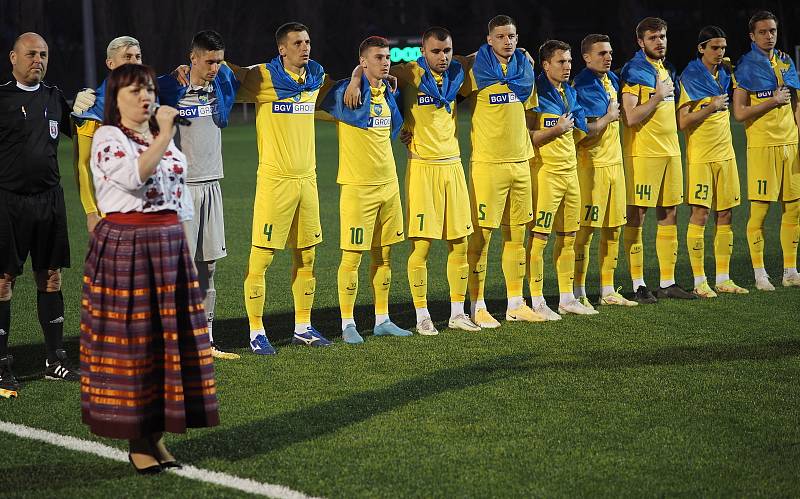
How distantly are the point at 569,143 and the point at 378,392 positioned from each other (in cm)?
296

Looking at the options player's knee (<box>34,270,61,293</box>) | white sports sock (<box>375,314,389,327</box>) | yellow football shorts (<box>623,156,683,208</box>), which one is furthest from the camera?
yellow football shorts (<box>623,156,683,208</box>)

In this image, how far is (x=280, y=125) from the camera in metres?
7.51

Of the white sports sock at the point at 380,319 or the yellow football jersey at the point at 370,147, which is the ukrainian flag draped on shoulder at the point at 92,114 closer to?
the yellow football jersey at the point at 370,147

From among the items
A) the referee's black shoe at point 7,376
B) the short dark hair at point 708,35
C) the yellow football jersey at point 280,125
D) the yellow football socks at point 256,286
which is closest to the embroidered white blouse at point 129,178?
the referee's black shoe at point 7,376

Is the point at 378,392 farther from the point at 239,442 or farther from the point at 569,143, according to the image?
the point at 569,143

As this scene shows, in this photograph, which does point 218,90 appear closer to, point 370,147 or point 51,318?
point 370,147

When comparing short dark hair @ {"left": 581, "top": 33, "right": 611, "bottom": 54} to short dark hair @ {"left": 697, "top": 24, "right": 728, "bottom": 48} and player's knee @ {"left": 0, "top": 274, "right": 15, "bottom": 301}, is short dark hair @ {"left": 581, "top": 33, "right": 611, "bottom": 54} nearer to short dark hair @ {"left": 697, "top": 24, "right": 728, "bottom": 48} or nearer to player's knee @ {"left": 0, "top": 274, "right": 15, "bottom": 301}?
short dark hair @ {"left": 697, "top": 24, "right": 728, "bottom": 48}

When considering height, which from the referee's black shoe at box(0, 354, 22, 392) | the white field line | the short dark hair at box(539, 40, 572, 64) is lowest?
the white field line

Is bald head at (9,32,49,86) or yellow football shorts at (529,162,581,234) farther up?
bald head at (9,32,49,86)

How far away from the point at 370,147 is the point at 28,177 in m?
2.25

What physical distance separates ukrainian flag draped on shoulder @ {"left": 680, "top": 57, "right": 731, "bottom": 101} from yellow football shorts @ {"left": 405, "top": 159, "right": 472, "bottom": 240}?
7.92 feet

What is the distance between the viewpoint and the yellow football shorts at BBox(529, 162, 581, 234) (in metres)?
8.66

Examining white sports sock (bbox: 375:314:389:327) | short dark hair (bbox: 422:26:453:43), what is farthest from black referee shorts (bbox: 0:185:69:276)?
short dark hair (bbox: 422:26:453:43)

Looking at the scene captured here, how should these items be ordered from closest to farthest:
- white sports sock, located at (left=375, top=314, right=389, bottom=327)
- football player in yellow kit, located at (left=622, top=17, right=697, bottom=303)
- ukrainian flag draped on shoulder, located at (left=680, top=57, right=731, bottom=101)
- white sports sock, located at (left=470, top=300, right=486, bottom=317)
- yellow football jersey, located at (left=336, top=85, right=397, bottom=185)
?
yellow football jersey, located at (left=336, top=85, right=397, bottom=185) → white sports sock, located at (left=375, top=314, right=389, bottom=327) → white sports sock, located at (left=470, top=300, right=486, bottom=317) → football player in yellow kit, located at (left=622, top=17, right=697, bottom=303) → ukrainian flag draped on shoulder, located at (left=680, top=57, right=731, bottom=101)
